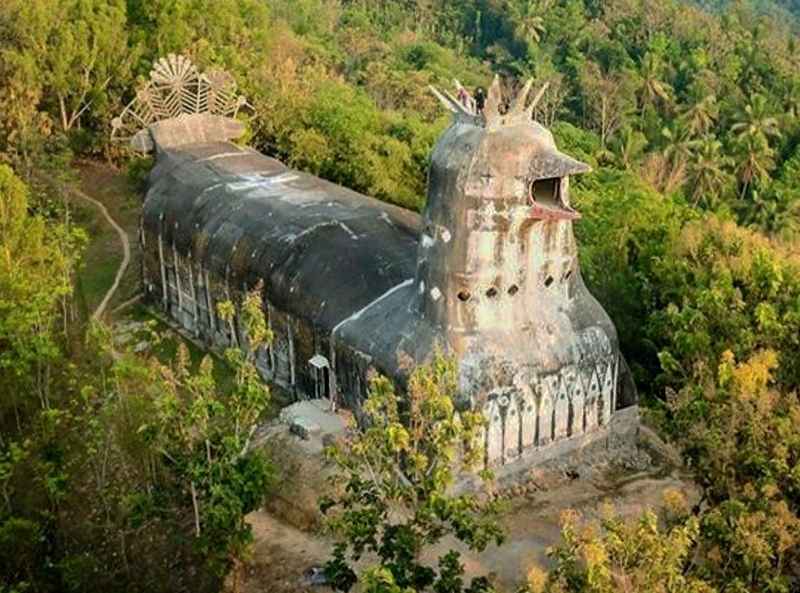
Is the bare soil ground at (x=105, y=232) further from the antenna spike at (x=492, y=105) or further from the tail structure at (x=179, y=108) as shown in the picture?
the antenna spike at (x=492, y=105)

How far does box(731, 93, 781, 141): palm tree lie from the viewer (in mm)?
55688

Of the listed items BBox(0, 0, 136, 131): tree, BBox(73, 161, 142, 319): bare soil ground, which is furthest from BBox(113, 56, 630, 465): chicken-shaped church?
BBox(0, 0, 136, 131): tree

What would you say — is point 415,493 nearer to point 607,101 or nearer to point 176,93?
point 176,93

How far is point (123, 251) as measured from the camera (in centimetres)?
3372

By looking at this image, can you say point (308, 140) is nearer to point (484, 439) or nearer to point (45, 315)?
point (45, 315)

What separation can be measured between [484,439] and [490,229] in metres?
3.92

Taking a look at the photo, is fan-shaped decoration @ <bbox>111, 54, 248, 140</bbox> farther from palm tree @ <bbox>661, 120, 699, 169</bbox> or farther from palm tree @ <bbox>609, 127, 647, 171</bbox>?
palm tree @ <bbox>661, 120, 699, 169</bbox>

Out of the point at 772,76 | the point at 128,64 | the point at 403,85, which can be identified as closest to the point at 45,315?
the point at 128,64

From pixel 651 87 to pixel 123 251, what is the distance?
130ft

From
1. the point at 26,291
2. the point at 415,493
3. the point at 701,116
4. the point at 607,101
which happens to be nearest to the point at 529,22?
the point at 607,101

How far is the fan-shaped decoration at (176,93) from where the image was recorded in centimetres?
3072

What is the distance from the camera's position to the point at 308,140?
36.2m

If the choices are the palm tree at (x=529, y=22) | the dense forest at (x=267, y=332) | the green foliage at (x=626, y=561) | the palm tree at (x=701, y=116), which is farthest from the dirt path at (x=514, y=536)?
the palm tree at (x=529, y=22)

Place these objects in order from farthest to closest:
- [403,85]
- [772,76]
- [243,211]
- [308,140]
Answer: [772,76] < [403,85] < [308,140] < [243,211]
